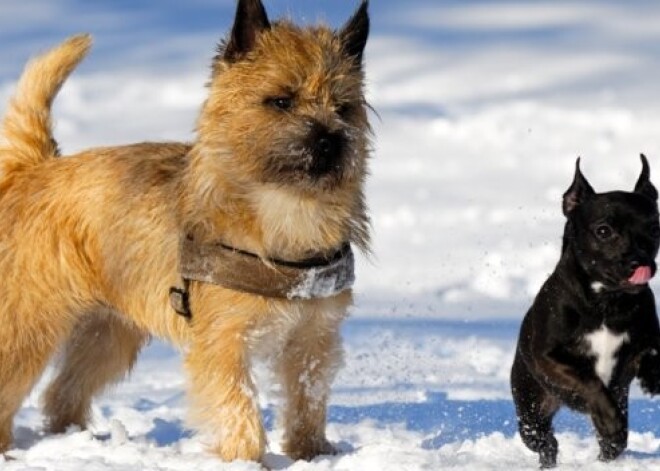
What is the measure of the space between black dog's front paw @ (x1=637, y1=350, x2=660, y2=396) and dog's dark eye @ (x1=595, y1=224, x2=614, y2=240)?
0.76 metres

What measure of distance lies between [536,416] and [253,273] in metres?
2.20

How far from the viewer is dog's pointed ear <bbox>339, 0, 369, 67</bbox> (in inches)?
336

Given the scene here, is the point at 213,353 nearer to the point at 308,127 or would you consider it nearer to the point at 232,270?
the point at 232,270

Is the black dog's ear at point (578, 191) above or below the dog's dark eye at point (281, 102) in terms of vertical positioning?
below

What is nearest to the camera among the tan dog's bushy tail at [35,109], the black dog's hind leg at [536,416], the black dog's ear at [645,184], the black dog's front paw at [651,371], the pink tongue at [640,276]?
the pink tongue at [640,276]

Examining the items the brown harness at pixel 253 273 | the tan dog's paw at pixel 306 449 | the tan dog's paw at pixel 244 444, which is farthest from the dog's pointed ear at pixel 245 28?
the tan dog's paw at pixel 306 449

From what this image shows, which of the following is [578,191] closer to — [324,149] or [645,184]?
[645,184]

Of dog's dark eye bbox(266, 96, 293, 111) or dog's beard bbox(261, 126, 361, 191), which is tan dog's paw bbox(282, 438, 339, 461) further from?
dog's dark eye bbox(266, 96, 293, 111)

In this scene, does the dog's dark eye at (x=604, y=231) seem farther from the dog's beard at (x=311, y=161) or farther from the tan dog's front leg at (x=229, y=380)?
the tan dog's front leg at (x=229, y=380)

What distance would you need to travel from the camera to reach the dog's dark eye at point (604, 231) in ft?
28.2

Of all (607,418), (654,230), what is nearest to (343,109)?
(654,230)

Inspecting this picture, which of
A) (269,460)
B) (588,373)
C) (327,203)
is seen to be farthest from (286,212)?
(588,373)

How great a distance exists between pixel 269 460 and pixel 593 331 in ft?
6.95

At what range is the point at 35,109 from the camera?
384 inches
